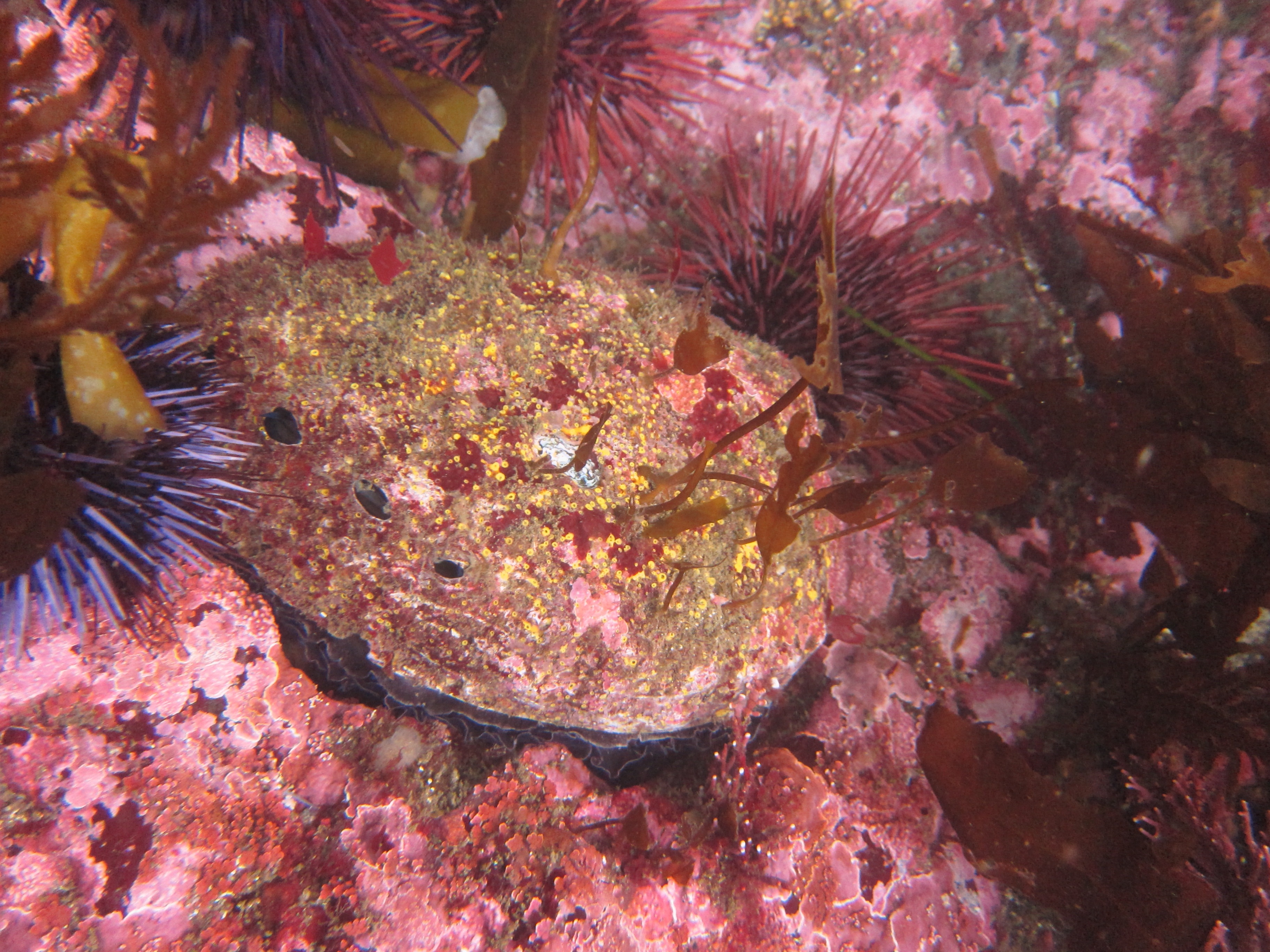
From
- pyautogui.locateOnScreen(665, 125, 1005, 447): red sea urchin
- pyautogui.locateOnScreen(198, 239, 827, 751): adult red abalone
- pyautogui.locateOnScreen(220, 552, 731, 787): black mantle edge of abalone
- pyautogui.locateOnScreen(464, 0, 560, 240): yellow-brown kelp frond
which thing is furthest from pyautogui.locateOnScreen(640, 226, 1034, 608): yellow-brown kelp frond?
pyautogui.locateOnScreen(464, 0, 560, 240): yellow-brown kelp frond

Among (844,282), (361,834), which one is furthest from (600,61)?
(361,834)

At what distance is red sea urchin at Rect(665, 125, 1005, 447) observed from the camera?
3357 mm

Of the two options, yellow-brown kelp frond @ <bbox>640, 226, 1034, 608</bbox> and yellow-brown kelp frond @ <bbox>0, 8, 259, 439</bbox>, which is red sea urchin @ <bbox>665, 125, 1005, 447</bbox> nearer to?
yellow-brown kelp frond @ <bbox>640, 226, 1034, 608</bbox>

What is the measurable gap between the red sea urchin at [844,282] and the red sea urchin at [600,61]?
48cm

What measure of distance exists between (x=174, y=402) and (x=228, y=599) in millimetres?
751

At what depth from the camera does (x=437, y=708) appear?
249cm

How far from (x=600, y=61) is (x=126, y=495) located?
2.94 metres

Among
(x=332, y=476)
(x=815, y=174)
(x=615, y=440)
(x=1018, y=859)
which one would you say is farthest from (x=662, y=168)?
(x=1018, y=859)

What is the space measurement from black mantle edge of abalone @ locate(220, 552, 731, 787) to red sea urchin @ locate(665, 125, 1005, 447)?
6.56ft

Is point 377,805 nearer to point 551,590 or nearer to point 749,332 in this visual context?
point 551,590

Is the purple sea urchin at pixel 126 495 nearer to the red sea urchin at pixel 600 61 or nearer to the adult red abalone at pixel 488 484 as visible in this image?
the adult red abalone at pixel 488 484

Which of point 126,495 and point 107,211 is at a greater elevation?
point 107,211

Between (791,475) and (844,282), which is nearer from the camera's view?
(791,475)

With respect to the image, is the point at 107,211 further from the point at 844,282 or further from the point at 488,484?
the point at 844,282
